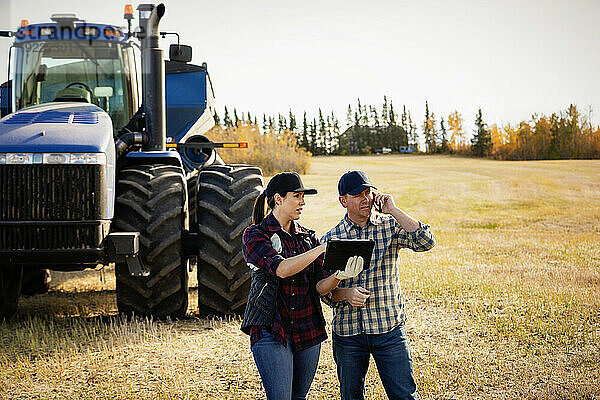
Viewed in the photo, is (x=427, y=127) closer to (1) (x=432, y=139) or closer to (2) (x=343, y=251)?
(1) (x=432, y=139)

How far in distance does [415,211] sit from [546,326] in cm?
1605

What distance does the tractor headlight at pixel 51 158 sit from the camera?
551 cm

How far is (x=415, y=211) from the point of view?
22.4 m

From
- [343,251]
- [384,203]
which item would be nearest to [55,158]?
[384,203]

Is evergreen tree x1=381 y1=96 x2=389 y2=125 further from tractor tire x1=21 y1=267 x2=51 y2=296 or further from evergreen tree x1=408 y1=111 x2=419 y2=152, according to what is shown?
tractor tire x1=21 y1=267 x2=51 y2=296

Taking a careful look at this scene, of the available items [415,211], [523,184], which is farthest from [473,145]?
[415,211]

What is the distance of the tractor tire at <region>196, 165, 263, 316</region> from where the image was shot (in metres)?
6.28

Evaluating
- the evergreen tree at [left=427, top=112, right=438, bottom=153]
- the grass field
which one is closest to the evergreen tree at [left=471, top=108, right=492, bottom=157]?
the evergreen tree at [left=427, top=112, right=438, bottom=153]

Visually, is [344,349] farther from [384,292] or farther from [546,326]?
[546,326]

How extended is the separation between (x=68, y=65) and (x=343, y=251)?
15.4ft

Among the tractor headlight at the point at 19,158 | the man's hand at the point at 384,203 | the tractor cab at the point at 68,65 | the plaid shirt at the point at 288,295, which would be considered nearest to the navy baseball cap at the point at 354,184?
the man's hand at the point at 384,203

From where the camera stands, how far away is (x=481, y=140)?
7312 cm

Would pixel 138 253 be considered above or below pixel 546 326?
above

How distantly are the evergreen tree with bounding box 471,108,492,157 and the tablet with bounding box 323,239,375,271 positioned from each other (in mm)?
65884
